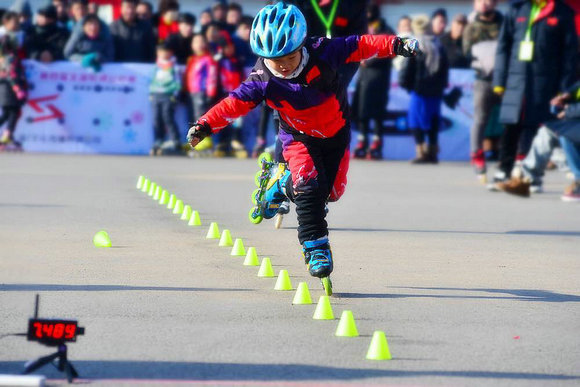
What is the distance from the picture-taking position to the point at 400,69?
65.5ft

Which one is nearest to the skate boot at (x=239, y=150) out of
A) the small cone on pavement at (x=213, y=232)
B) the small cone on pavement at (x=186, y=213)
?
the small cone on pavement at (x=186, y=213)

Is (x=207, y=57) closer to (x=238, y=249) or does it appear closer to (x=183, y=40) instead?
(x=183, y=40)

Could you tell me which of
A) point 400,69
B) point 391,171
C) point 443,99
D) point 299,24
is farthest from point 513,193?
point 299,24

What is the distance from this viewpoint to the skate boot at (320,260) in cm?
760

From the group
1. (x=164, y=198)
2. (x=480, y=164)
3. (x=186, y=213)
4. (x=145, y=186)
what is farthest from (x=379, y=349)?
(x=480, y=164)

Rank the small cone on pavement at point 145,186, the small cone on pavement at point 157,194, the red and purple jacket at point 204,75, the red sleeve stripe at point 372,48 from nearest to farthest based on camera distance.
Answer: the red sleeve stripe at point 372,48
the small cone on pavement at point 157,194
the small cone on pavement at point 145,186
the red and purple jacket at point 204,75

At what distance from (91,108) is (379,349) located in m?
15.9

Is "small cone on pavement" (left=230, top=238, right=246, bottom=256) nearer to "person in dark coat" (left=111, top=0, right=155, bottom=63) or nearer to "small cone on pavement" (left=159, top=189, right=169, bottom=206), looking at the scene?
"small cone on pavement" (left=159, top=189, right=169, bottom=206)

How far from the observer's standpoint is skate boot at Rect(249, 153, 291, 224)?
32.7 ft

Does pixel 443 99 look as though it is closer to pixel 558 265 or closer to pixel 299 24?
pixel 558 265

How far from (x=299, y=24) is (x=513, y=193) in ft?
26.1

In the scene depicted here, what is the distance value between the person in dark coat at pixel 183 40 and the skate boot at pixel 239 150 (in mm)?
1561

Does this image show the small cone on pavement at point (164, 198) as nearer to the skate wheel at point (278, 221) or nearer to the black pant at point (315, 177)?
the skate wheel at point (278, 221)

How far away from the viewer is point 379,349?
5.81 metres
